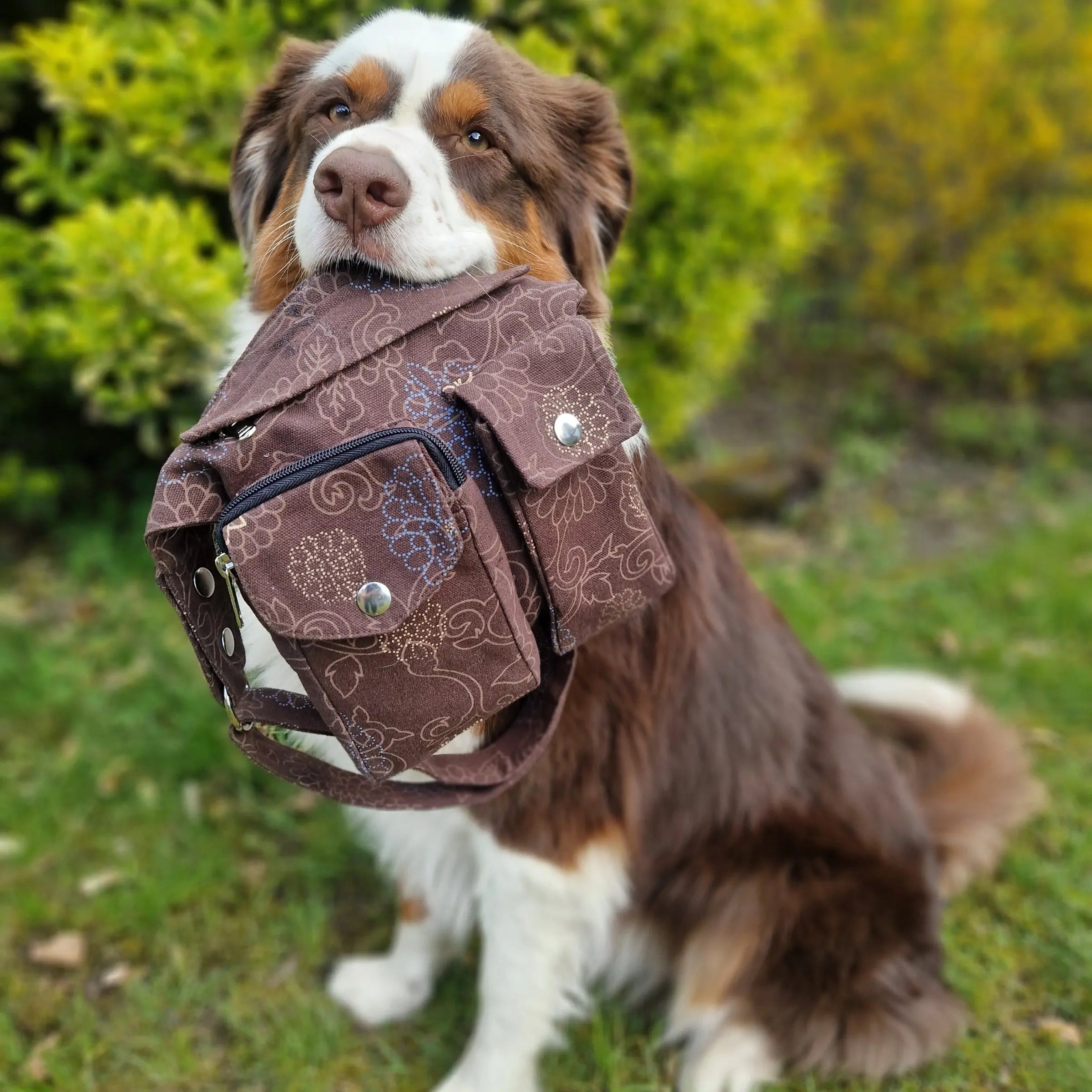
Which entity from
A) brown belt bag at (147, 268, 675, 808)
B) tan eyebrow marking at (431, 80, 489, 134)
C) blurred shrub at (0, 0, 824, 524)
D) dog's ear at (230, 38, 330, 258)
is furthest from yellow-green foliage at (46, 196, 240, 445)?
brown belt bag at (147, 268, 675, 808)

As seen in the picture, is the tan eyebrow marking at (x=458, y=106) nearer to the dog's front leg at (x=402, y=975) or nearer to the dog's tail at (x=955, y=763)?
the dog's front leg at (x=402, y=975)

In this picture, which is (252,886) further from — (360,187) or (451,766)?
(360,187)

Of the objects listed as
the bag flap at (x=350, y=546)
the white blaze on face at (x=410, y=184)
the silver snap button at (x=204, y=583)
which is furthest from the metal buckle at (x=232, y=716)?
the white blaze on face at (x=410, y=184)

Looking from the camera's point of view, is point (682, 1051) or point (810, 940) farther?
point (682, 1051)

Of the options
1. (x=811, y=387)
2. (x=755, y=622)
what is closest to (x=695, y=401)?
(x=811, y=387)

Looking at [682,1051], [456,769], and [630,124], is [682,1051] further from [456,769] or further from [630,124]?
[630,124]

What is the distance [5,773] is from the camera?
3.07m

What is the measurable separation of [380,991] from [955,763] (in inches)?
64.4

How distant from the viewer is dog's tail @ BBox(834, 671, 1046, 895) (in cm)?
259

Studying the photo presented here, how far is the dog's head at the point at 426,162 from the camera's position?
1491mm

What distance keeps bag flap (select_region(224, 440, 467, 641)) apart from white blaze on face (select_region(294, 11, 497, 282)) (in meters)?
0.38

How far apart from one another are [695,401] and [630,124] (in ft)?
4.27

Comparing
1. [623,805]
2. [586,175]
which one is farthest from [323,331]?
[623,805]

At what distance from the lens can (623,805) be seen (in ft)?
6.43
